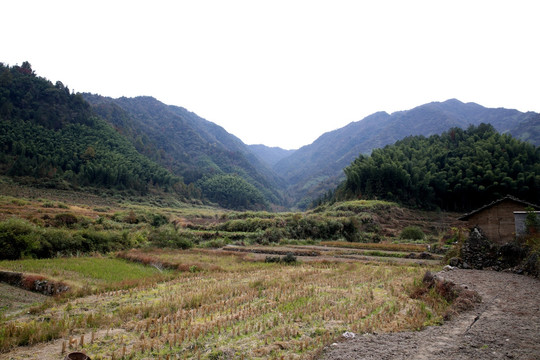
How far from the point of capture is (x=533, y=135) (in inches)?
4680

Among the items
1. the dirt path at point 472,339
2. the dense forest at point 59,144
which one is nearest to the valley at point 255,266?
the dirt path at point 472,339

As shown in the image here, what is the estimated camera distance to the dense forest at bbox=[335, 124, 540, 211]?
43531 mm

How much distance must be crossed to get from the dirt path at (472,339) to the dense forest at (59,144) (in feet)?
232

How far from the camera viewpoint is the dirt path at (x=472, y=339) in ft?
16.9

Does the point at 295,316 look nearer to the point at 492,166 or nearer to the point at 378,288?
the point at 378,288

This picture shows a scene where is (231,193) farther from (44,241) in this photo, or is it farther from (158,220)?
(44,241)

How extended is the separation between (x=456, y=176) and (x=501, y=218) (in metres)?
35.3

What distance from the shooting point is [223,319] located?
806cm

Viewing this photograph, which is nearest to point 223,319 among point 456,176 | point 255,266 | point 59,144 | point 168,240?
point 255,266

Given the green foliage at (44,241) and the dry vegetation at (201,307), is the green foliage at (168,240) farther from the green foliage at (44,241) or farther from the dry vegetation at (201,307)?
→ the dry vegetation at (201,307)

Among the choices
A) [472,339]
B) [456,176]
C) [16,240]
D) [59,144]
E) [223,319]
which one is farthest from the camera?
[59,144]

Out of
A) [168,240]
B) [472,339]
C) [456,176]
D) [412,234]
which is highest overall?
[456,176]

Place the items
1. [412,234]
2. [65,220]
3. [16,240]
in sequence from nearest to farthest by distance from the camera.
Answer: [16,240], [65,220], [412,234]

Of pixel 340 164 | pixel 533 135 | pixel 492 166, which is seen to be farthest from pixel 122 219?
pixel 340 164
